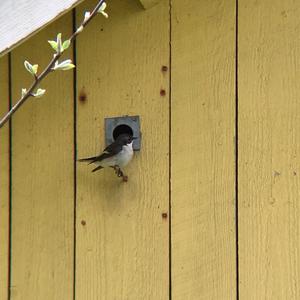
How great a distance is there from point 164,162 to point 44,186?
28 cm

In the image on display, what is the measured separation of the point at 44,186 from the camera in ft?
4.59

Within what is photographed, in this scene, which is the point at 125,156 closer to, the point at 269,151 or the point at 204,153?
the point at 204,153

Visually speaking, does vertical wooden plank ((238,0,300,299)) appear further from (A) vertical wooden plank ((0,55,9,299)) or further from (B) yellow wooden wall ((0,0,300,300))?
(A) vertical wooden plank ((0,55,9,299))

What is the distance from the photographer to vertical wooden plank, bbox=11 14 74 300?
1.38 m

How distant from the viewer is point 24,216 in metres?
1.41

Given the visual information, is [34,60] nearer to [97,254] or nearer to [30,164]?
[30,164]

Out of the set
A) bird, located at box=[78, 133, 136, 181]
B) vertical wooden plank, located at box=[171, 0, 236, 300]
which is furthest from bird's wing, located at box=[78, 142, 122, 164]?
vertical wooden plank, located at box=[171, 0, 236, 300]

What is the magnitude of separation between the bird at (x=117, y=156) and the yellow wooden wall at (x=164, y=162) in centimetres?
3

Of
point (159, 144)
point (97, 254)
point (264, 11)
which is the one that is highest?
point (264, 11)

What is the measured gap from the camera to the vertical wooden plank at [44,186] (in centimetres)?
138

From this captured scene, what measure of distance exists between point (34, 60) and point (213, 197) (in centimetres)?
51

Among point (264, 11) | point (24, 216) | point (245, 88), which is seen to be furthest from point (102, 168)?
point (264, 11)

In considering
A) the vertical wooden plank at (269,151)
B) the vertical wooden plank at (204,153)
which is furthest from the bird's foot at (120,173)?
the vertical wooden plank at (269,151)

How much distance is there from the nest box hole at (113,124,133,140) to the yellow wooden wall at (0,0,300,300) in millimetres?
37
